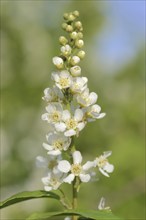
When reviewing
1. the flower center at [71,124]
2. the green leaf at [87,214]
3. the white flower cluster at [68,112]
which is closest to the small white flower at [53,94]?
the white flower cluster at [68,112]

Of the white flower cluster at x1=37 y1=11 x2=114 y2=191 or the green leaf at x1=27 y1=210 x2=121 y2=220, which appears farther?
the white flower cluster at x1=37 y1=11 x2=114 y2=191

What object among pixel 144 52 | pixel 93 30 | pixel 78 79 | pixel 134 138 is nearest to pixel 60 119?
pixel 78 79

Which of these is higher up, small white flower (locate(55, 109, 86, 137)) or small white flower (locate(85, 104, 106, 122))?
small white flower (locate(85, 104, 106, 122))

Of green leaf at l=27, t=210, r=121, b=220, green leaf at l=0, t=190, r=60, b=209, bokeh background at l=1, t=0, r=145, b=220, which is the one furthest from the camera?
bokeh background at l=1, t=0, r=145, b=220

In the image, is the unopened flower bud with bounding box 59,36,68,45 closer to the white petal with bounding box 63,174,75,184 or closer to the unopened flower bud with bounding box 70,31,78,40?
the unopened flower bud with bounding box 70,31,78,40

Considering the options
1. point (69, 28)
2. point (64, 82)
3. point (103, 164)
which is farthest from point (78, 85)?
point (103, 164)

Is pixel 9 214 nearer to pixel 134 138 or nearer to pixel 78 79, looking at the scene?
pixel 134 138

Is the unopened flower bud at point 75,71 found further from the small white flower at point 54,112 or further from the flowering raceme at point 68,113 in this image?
the small white flower at point 54,112

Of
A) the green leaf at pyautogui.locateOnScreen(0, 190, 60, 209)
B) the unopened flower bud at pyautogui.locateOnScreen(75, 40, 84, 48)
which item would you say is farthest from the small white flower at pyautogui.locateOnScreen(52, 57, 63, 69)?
the green leaf at pyautogui.locateOnScreen(0, 190, 60, 209)
